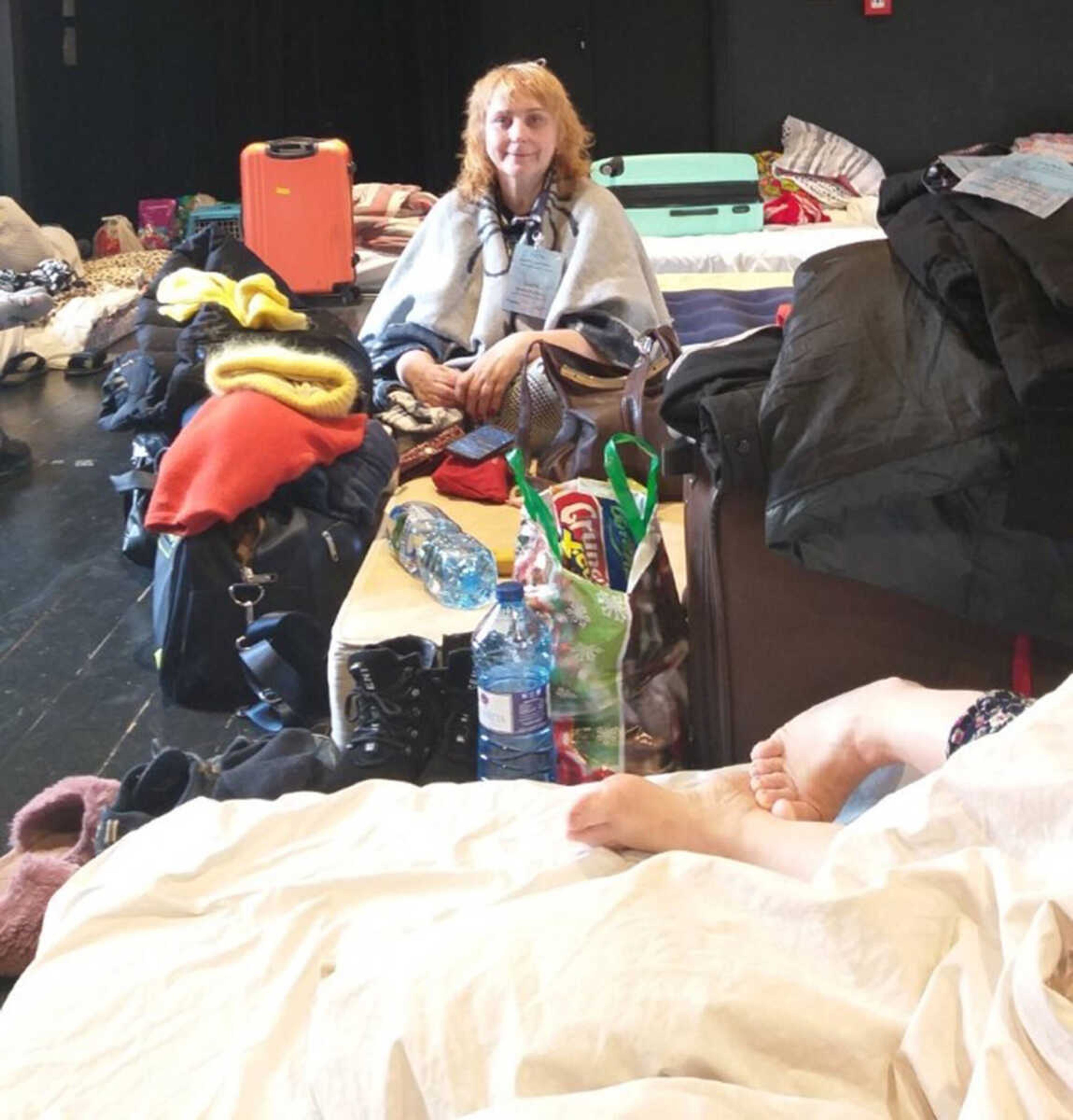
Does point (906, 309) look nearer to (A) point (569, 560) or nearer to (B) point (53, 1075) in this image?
(A) point (569, 560)

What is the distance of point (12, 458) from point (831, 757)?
2.81 meters

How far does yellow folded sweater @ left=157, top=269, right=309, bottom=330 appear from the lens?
2.59 meters

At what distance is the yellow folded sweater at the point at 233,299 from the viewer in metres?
2.59

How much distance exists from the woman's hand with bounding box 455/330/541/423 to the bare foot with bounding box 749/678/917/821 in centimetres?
127

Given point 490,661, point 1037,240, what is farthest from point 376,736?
point 1037,240

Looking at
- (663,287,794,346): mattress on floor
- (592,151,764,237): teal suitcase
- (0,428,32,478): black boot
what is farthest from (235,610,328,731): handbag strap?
(592,151,764,237): teal suitcase

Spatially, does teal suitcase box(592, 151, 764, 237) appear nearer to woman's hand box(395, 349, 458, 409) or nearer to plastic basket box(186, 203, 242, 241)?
plastic basket box(186, 203, 242, 241)

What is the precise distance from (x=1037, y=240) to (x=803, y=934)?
79cm

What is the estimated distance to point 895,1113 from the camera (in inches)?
34.7

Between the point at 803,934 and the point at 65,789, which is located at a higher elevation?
the point at 803,934

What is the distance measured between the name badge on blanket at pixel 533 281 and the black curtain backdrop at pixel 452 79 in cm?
334

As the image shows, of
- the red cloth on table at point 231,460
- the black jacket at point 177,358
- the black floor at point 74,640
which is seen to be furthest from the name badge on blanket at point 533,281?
the black floor at point 74,640

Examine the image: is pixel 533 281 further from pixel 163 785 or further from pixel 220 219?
pixel 220 219

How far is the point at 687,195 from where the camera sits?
4719 millimetres
